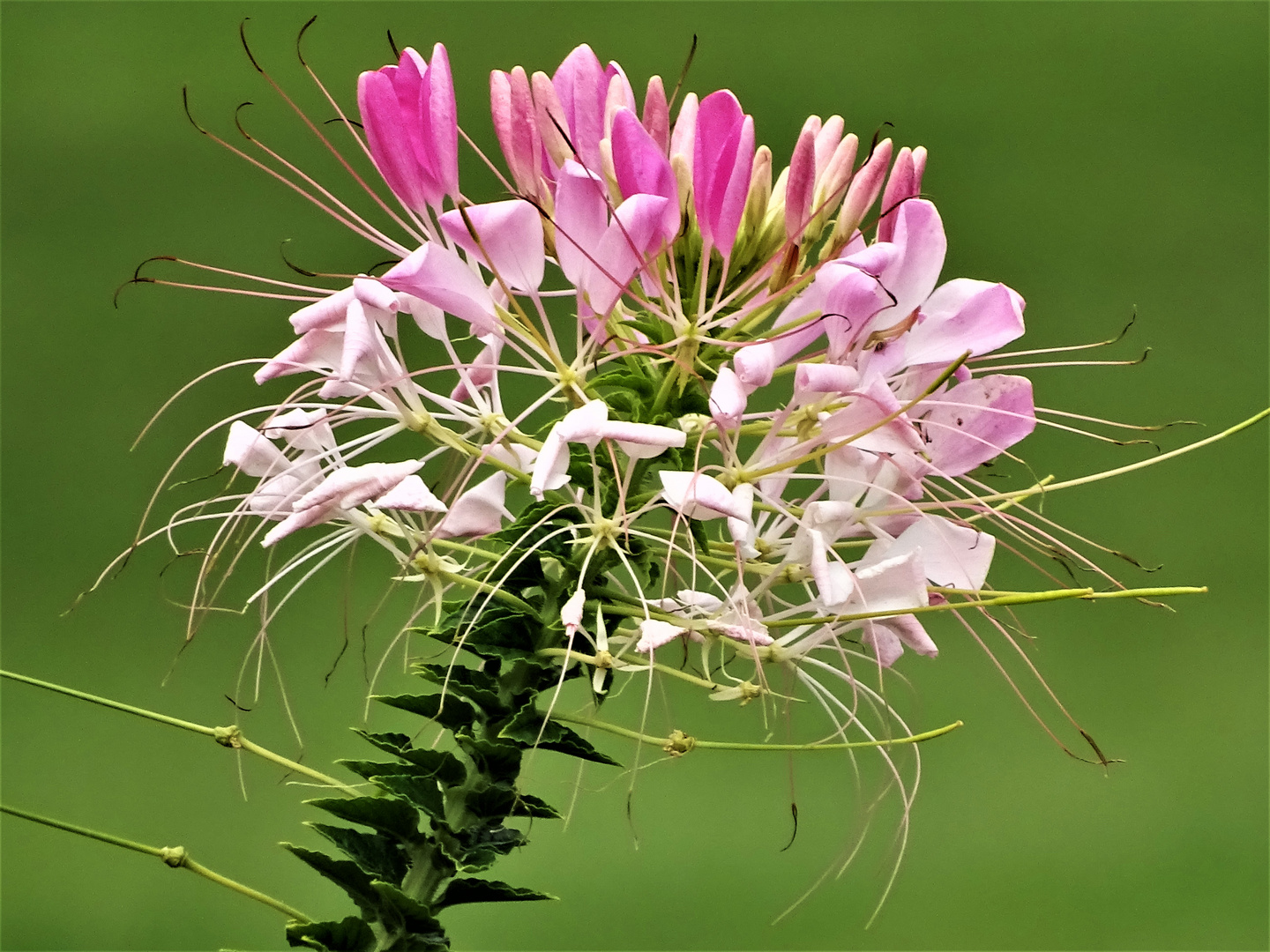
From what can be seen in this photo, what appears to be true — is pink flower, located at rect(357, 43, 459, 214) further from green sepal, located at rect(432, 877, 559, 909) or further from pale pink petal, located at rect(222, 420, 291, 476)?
green sepal, located at rect(432, 877, 559, 909)

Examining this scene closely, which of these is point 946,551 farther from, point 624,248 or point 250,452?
point 250,452

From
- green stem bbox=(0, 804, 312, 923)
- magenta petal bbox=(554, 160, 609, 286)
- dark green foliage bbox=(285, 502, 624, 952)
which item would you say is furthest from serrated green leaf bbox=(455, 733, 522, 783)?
magenta petal bbox=(554, 160, 609, 286)

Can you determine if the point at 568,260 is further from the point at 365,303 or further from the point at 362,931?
the point at 362,931

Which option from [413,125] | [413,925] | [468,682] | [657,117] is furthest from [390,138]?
[413,925]

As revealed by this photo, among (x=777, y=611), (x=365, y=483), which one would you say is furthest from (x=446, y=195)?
(x=777, y=611)

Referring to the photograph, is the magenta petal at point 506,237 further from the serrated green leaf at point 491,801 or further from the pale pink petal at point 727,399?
the serrated green leaf at point 491,801

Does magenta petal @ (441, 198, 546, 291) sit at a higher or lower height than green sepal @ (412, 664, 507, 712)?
higher

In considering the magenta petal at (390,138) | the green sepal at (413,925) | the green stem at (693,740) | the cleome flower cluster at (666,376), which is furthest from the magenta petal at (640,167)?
the green sepal at (413,925)

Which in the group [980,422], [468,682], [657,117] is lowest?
[468,682]
